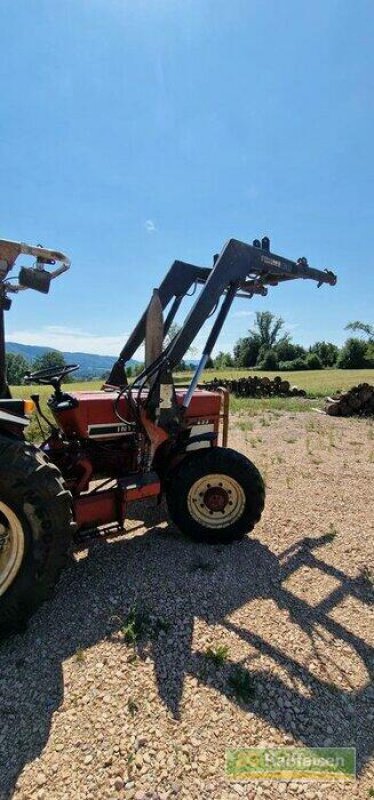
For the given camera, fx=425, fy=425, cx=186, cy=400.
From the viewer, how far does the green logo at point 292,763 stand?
183cm

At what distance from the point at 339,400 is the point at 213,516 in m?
9.62

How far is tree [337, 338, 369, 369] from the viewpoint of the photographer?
158 ft

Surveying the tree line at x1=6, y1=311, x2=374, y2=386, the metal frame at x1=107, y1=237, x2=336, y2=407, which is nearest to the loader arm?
the metal frame at x1=107, y1=237, x2=336, y2=407

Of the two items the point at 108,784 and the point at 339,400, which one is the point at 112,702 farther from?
the point at 339,400

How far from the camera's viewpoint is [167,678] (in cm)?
229

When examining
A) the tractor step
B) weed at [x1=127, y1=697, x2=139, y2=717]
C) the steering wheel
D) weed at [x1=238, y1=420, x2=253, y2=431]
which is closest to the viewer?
weed at [x1=127, y1=697, x2=139, y2=717]

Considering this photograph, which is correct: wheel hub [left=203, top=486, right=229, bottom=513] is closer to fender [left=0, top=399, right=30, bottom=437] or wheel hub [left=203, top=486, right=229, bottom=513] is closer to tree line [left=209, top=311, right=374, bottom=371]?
fender [left=0, top=399, right=30, bottom=437]

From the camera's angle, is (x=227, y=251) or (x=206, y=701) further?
(x=227, y=251)

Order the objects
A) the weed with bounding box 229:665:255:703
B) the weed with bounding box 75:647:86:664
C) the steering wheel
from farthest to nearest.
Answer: the steering wheel
the weed with bounding box 75:647:86:664
the weed with bounding box 229:665:255:703

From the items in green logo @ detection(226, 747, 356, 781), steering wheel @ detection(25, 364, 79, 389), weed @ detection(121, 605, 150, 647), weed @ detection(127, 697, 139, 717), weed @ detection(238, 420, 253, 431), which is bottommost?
green logo @ detection(226, 747, 356, 781)

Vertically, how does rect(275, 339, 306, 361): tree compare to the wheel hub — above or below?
above

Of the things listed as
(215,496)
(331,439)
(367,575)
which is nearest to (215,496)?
(215,496)

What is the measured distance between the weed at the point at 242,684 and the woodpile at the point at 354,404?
422 inches

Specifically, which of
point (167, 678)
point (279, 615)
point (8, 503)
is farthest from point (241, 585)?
point (8, 503)
